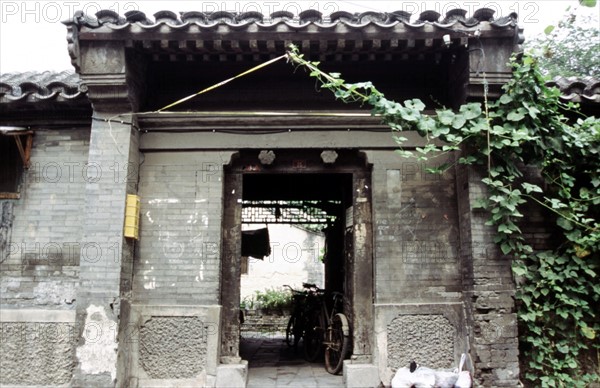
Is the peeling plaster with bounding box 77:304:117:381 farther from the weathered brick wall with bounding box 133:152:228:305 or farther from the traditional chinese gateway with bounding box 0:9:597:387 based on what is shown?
the weathered brick wall with bounding box 133:152:228:305

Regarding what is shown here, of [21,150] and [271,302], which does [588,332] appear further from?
[271,302]

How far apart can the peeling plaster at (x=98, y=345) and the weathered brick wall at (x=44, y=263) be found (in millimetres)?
406

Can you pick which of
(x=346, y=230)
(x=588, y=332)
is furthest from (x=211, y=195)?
(x=588, y=332)

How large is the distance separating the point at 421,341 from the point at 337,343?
1533 mm

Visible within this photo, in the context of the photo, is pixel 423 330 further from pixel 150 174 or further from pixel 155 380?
pixel 150 174

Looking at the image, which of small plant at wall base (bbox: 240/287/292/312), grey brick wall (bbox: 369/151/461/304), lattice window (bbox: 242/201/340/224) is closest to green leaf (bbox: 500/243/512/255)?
grey brick wall (bbox: 369/151/461/304)

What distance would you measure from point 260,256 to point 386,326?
750 centimetres

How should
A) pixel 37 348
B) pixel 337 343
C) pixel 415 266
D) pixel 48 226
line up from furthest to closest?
pixel 337 343, pixel 48 226, pixel 415 266, pixel 37 348

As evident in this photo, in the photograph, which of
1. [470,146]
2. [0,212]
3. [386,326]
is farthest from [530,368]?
[0,212]

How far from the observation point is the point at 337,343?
24.5ft

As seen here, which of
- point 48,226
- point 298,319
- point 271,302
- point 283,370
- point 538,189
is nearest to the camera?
point 538,189

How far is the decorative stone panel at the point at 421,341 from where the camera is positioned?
6316 millimetres

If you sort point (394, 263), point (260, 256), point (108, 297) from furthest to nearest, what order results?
point (260, 256)
point (394, 263)
point (108, 297)

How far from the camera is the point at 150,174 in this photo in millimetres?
6742
